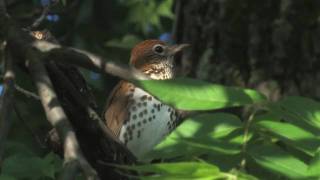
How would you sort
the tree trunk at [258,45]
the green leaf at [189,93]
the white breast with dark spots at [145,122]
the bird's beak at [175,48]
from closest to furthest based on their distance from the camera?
the green leaf at [189,93]
the white breast with dark spots at [145,122]
the bird's beak at [175,48]
the tree trunk at [258,45]

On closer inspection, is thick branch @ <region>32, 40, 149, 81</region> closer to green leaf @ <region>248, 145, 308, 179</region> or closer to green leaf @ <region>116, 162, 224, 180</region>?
green leaf @ <region>116, 162, 224, 180</region>

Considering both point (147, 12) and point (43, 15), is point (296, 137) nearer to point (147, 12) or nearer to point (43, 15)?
point (43, 15)

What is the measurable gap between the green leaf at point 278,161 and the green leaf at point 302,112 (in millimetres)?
109

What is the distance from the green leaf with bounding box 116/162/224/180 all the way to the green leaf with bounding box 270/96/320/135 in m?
Result: 0.34

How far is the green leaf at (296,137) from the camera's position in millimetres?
2594

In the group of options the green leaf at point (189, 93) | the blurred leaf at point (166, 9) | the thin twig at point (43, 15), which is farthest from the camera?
the blurred leaf at point (166, 9)

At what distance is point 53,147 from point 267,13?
122 inches

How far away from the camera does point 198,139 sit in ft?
8.24

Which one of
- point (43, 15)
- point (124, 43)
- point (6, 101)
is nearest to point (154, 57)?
point (124, 43)

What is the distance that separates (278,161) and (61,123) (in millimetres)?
628

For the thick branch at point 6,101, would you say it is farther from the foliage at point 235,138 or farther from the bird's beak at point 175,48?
the bird's beak at point 175,48

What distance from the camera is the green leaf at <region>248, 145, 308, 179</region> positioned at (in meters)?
2.50

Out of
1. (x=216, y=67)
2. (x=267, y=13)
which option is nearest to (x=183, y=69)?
(x=216, y=67)

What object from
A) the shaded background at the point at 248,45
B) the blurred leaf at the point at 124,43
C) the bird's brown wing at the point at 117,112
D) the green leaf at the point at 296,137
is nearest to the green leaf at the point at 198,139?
the green leaf at the point at 296,137
